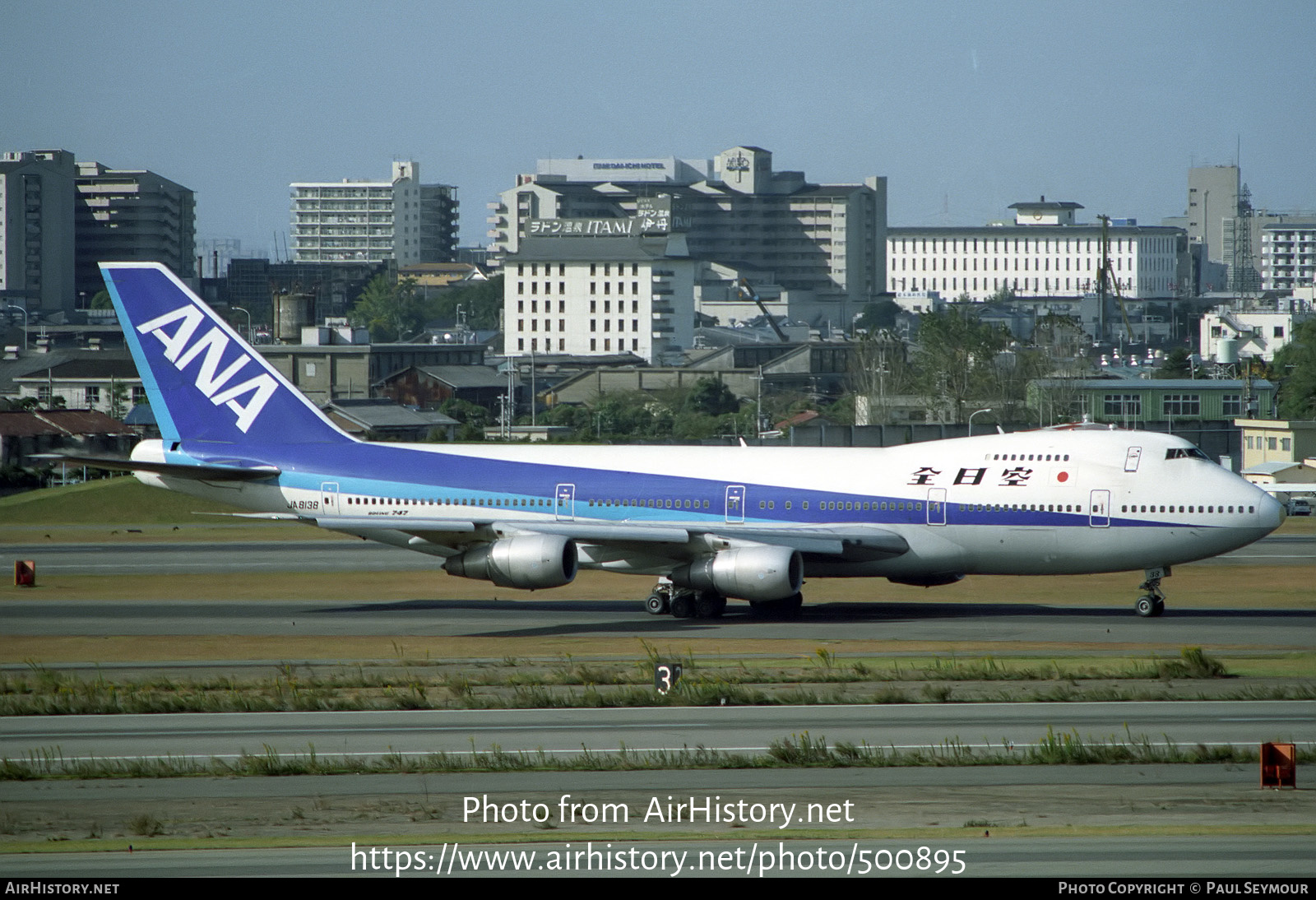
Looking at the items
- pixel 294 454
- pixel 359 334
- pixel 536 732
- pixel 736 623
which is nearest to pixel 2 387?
pixel 359 334

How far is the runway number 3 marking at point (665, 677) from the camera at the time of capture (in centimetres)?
2733

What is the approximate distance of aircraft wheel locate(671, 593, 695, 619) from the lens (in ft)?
129

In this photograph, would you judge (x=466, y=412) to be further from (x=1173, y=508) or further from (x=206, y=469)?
(x=1173, y=508)

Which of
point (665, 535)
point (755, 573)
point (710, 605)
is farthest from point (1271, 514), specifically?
point (665, 535)

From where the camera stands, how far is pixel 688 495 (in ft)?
131

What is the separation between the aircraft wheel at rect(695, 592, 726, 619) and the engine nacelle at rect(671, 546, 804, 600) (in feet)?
4.85

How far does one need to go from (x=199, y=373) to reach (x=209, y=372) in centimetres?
30

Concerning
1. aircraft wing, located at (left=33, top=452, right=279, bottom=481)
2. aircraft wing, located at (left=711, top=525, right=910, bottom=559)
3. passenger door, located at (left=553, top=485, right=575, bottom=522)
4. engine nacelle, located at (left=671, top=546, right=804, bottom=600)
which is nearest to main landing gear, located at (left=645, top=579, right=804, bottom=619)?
engine nacelle, located at (left=671, top=546, right=804, bottom=600)

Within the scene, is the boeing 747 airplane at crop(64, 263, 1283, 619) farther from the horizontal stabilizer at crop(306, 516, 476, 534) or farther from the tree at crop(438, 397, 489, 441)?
the tree at crop(438, 397, 489, 441)

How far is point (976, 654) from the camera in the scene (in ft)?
106

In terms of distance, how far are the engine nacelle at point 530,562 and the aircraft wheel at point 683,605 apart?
9.92 feet

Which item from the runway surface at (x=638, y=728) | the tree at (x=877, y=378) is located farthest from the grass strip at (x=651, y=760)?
the tree at (x=877, y=378)

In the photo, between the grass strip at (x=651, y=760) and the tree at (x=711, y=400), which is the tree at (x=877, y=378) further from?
the grass strip at (x=651, y=760)
